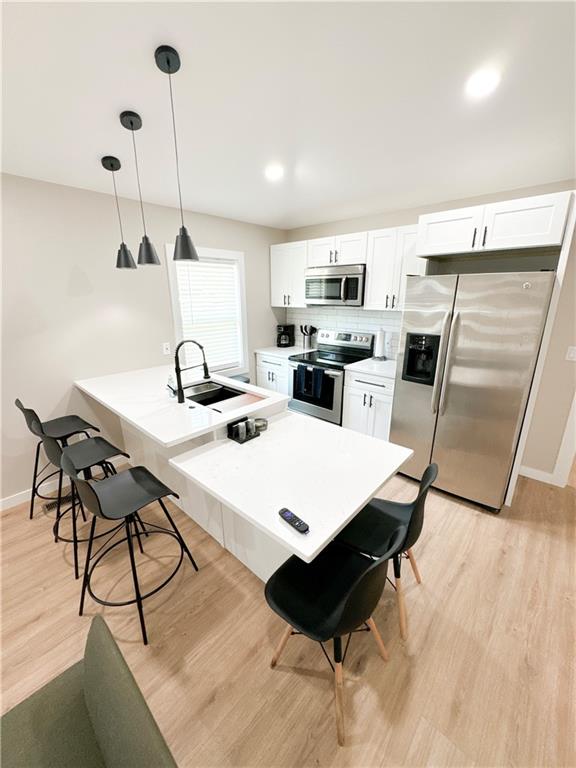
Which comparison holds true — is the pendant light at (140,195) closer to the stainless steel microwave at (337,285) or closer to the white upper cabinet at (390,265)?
the stainless steel microwave at (337,285)

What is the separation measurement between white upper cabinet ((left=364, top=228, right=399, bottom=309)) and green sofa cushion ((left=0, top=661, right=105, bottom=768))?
11.3 ft

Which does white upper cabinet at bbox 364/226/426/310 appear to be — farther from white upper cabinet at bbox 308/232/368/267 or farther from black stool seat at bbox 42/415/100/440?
black stool seat at bbox 42/415/100/440

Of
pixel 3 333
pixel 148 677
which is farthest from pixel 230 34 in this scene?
pixel 148 677

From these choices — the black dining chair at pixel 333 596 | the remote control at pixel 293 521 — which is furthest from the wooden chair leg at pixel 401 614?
the remote control at pixel 293 521

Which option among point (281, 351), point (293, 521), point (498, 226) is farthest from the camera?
point (281, 351)

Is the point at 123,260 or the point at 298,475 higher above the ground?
the point at 123,260

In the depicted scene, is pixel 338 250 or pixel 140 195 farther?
pixel 338 250

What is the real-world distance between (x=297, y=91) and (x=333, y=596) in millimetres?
2275

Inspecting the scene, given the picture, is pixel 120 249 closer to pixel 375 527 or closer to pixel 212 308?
pixel 212 308

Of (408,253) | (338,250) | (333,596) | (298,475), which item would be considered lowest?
(333,596)

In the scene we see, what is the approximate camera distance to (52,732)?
947 mm

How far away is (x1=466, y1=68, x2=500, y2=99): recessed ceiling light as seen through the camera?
1.31m

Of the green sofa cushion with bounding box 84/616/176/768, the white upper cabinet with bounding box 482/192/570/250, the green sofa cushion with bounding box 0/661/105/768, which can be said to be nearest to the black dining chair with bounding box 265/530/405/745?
the green sofa cushion with bounding box 84/616/176/768

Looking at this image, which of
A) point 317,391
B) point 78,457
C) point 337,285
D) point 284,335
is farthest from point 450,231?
point 78,457
